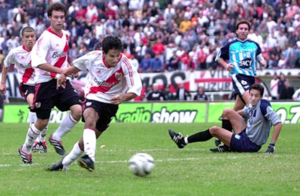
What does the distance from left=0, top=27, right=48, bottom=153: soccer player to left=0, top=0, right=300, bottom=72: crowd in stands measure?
16.0 metres

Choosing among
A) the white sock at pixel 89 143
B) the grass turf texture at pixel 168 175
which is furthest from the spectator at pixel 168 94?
the white sock at pixel 89 143

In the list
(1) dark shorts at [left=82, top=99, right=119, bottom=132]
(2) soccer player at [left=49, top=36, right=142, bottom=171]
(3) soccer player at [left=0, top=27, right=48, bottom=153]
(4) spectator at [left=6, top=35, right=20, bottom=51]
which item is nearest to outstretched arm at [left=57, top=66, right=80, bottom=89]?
(2) soccer player at [left=49, top=36, right=142, bottom=171]

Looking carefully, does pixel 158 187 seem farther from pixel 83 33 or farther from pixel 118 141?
pixel 83 33

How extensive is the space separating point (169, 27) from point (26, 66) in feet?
66.3

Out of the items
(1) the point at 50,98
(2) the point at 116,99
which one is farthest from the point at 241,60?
(2) the point at 116,99

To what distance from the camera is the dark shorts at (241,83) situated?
12.9 m

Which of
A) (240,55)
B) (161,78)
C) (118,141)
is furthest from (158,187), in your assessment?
(161,78)

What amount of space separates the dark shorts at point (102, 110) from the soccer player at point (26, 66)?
129 inches

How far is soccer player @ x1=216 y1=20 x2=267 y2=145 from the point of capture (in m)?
13.1

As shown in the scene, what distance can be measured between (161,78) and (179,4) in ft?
20.5

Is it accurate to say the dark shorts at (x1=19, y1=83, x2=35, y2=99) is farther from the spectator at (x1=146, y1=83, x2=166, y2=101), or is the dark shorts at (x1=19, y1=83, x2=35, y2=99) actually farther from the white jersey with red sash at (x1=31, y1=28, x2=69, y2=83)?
the spectator at (x1=146, y1=83, x2=166, y2=101)

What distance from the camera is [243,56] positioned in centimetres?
1327

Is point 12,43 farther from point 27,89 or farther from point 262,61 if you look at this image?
point 262,61

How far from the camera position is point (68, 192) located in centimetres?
718
